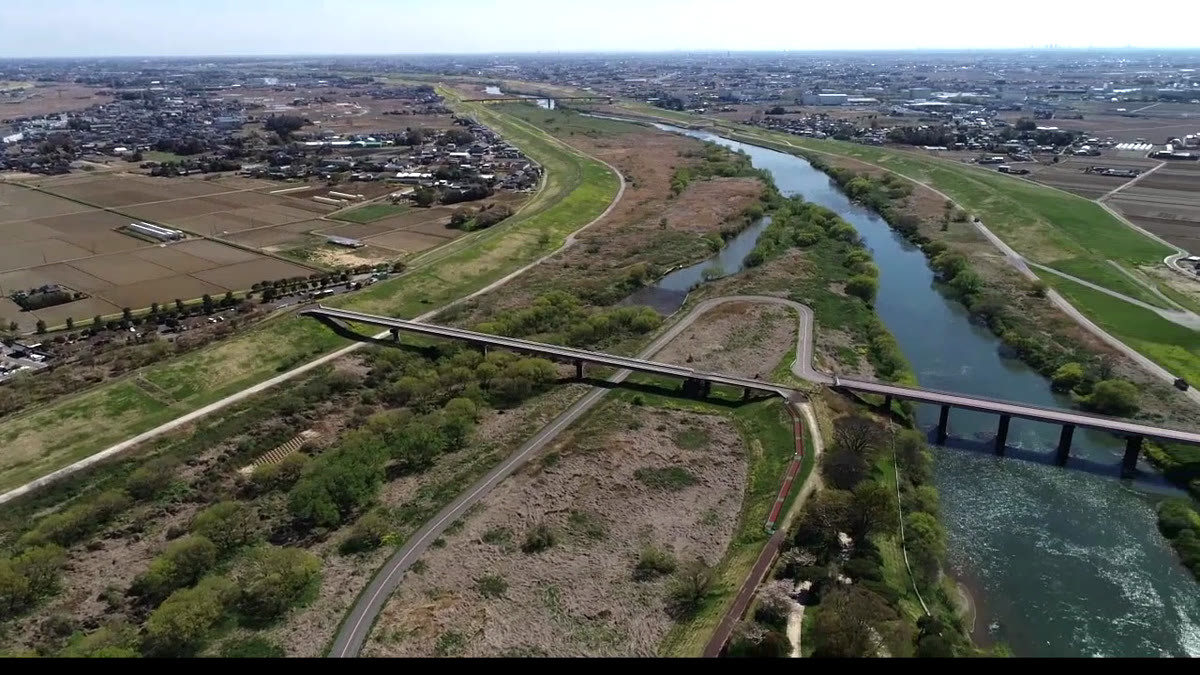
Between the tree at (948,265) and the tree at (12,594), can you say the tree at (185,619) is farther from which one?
the tree at (948,265)

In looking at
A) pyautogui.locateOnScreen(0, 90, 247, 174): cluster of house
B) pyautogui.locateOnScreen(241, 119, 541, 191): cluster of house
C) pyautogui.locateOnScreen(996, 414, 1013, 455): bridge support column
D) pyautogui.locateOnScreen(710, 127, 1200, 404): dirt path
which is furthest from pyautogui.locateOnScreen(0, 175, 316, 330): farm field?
pyautogui.locateOnScreen(710, 127, 1200, 404): dirt path

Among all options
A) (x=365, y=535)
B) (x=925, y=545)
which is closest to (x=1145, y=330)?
(x=925, y=545)

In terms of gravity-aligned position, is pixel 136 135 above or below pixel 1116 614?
above

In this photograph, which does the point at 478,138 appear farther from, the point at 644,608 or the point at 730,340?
the point at 644,608

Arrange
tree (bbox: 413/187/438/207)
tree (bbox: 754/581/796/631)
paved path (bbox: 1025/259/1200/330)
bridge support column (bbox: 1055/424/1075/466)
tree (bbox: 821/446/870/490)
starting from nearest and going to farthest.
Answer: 1. tree (bbox: 754/581/796/631)
2. tree (bbox: 821/446/870/490)
3. bridge support column (bbox: 1055/424/1075/466)
4. paved path (bbox: 1025/259/1200/330)
5. tree (bbox: 413/187/438/207)

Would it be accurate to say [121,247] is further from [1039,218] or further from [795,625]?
[1039,218]

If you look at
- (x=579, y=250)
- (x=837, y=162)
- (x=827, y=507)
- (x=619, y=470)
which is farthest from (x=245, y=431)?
(x=837, y=162)

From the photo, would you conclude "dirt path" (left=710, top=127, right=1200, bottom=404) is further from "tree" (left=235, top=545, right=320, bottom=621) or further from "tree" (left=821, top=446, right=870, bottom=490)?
"tree" (left=235, top=545, right=320, bottom=621)
